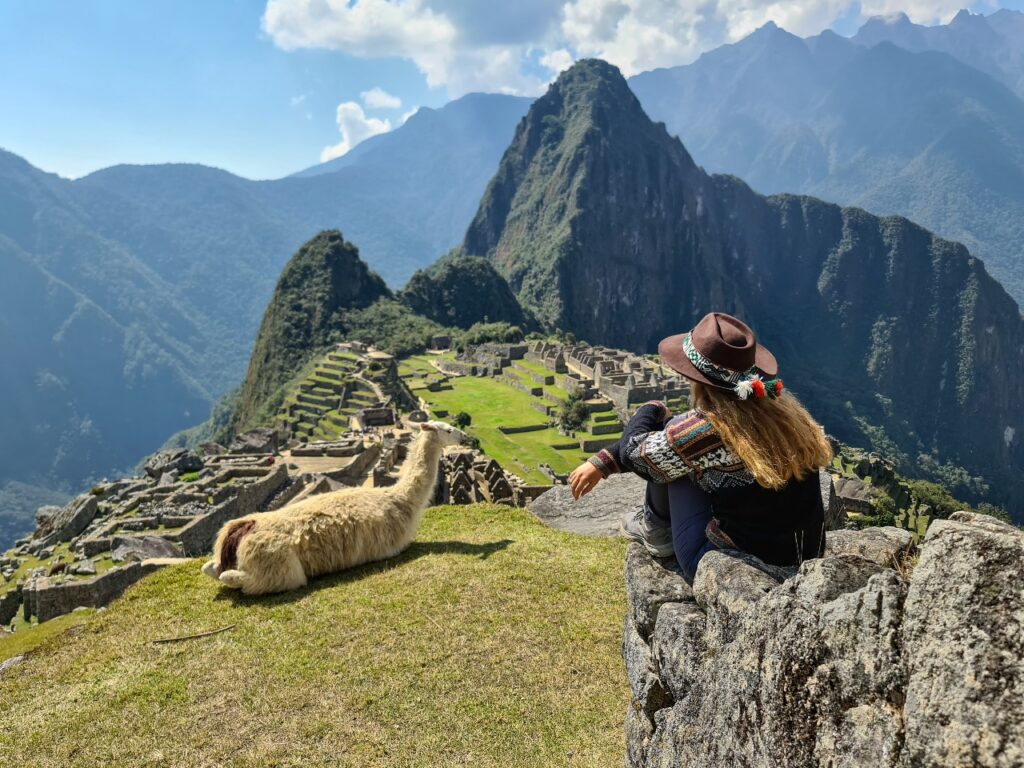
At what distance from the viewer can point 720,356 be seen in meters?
3.23

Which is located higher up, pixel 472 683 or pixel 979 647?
pixel 979 647

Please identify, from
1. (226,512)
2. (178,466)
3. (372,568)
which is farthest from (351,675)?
(178,466)

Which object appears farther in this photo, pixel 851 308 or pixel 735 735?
pixel 851 308

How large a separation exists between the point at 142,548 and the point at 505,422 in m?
36.7

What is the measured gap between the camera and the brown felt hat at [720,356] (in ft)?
10.6

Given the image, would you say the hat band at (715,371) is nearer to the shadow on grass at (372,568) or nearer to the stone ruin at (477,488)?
the shadow on grass at (372,568)

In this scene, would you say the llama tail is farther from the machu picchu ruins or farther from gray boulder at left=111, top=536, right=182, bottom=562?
gray boulder at left=111, top=536, right=182, bottom=562

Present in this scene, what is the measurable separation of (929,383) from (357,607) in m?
190

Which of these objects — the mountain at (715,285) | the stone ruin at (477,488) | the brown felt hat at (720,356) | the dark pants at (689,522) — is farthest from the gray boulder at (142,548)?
the mountain at (715,285)

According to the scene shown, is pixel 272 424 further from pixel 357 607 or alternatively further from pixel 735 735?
pixel 735 735

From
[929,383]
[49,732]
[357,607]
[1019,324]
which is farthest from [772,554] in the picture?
[1019,324]

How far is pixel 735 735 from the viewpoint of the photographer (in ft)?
8.62

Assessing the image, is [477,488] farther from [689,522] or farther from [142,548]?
[689,522]

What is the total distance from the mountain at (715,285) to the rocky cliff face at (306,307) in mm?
52028
